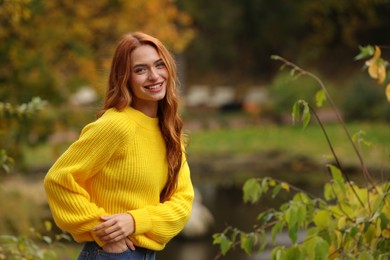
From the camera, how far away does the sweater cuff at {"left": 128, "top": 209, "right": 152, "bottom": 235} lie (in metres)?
2.85

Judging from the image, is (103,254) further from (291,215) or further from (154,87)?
(291,215)

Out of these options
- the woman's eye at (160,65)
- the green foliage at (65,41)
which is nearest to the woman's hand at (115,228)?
the woman's eye at (160,65)

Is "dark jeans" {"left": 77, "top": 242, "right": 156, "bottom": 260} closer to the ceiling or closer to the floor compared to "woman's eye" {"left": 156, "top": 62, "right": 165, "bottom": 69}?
closer to the floor

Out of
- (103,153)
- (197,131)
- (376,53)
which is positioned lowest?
(197,131)

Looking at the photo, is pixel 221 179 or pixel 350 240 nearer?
pixel 350 240

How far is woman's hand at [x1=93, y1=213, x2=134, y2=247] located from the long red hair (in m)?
0.25

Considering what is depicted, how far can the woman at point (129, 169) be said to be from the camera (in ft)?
9.27

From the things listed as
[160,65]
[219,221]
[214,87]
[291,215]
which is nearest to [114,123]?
[160,65]

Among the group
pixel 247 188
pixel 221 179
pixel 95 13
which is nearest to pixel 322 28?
pixel 221 179

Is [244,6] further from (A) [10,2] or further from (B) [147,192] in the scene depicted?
(B) [147,192]

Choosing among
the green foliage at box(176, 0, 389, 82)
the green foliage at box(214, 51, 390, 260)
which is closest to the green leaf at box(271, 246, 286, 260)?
the green foliage at box(214, 51, 390, 260)

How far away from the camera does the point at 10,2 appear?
235 inches

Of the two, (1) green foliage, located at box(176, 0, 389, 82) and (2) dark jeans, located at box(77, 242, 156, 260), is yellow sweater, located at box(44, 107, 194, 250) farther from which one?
(1) green foliage, located at box(176, 0, 389, 82)

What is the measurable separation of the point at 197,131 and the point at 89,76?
912 cm
